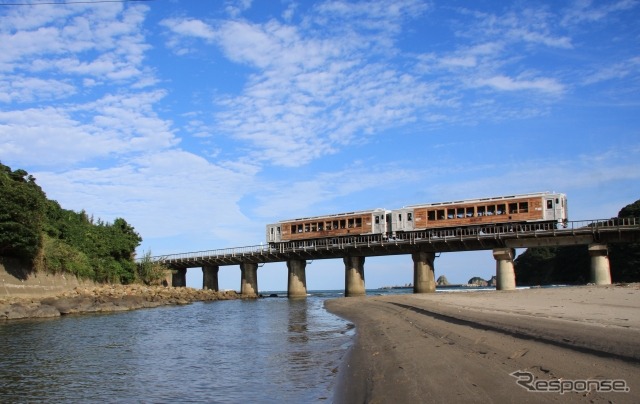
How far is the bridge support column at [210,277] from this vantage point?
A: 94688 mm

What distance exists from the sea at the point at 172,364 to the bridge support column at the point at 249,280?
59.2 meters

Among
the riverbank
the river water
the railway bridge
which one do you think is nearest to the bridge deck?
the railway bridge

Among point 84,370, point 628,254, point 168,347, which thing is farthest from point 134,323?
point 628,254

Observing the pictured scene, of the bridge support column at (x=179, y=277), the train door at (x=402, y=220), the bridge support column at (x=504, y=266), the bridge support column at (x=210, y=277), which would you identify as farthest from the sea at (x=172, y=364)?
the bridge support column at (x=179, y=277)

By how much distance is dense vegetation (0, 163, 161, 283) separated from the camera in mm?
44625

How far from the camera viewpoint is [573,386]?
22.2 feet

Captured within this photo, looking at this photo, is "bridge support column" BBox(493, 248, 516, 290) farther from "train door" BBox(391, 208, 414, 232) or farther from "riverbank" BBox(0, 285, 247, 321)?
"riverbank" BBox(0, 285, 247, 321)

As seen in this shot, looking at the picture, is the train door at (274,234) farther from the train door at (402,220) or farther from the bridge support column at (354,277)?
the train door at (402,220)

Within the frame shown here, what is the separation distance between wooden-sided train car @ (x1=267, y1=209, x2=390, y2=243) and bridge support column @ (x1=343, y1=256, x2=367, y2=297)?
3.99 meters

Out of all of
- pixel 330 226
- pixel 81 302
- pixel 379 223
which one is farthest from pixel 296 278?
pixel 81 302

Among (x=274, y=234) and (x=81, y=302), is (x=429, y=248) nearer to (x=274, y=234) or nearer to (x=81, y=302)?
(x=274, y=234)

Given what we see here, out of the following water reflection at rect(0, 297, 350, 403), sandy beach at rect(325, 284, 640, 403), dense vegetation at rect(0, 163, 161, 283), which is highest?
dense vegetation at rect(0, 163, 161, 283)

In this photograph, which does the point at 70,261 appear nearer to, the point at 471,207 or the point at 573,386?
the point at 471,207

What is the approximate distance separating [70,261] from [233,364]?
152 feet
